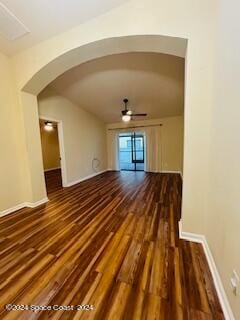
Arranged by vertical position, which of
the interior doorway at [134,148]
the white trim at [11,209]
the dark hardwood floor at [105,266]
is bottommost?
the dark hardwood floor at [105,266]

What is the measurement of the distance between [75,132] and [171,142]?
384 cm

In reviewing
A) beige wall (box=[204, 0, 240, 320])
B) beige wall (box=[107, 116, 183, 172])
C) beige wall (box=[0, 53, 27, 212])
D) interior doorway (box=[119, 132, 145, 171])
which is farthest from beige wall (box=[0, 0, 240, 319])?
interior doorway (box=[119, 132, 145, 171])

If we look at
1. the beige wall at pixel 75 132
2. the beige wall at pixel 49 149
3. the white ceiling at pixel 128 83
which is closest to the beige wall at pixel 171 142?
the white ceiling at pixel 128 83

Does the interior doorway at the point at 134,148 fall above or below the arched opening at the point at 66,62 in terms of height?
below

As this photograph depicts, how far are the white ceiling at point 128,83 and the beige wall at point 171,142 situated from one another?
565 mm

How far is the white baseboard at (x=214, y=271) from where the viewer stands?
1.13 metres

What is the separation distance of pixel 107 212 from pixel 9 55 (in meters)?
3.55

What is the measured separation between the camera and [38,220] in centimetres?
272

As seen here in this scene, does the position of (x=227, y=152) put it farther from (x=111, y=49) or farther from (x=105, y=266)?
(x=111, y=49)

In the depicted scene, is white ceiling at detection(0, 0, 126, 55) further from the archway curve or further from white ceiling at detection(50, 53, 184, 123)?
white ceiling at detection(50, 53, 184, 123)

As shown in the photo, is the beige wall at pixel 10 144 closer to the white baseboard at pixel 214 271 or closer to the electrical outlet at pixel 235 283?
the white baseboard at pixel 214 271

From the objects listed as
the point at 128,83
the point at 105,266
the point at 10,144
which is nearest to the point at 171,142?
the point at 128,83

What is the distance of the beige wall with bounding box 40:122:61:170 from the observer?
7.73m

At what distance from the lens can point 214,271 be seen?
147 centimetres
